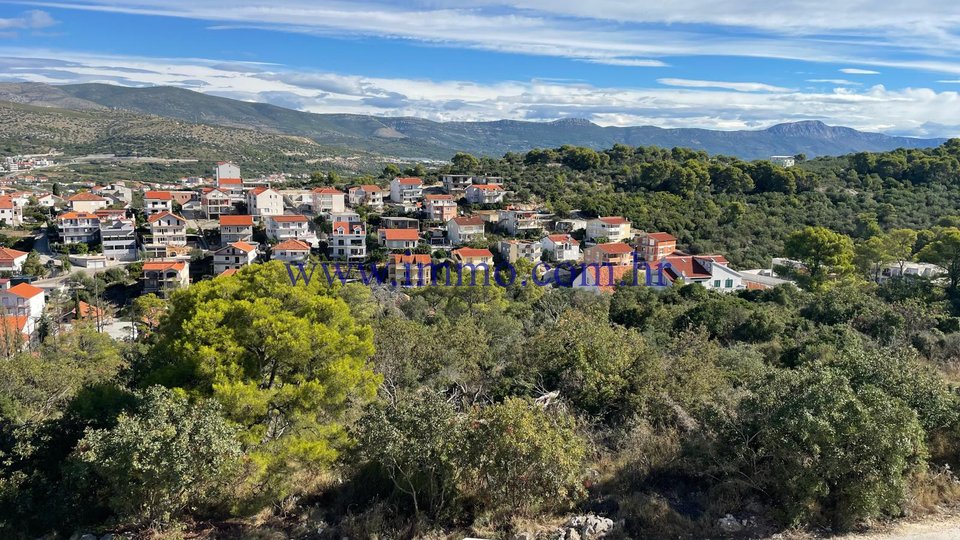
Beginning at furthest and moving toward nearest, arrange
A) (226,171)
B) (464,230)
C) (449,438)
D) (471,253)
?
(226,171), (464,230), (471,253), (449,438)

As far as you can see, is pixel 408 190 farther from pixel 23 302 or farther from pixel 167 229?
pixel 23 302

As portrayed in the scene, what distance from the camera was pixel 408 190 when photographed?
197 feet

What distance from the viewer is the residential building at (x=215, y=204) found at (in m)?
56.0

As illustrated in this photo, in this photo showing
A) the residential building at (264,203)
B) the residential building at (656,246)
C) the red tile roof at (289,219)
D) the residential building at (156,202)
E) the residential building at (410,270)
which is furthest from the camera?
the residential building at (156,202)

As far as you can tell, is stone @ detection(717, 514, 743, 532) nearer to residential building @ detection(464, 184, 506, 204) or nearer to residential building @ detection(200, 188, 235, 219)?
residential building @ detection(464, 184, 506, 204)

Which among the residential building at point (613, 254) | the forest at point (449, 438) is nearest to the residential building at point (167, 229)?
the residential building at point (613, 254)

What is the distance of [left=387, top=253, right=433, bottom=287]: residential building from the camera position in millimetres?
40906

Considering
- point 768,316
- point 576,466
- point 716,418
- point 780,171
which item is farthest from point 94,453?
point 780,171

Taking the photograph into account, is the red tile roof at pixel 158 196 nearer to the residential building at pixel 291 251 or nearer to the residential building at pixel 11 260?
the residential building at pixel 11 260

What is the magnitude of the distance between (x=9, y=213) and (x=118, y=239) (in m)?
15.0

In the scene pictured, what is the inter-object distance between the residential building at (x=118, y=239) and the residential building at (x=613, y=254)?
34527 millimetres

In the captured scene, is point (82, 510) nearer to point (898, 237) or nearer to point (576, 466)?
point (576, 466)

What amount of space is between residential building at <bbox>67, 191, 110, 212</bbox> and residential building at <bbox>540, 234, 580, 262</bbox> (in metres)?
37.9

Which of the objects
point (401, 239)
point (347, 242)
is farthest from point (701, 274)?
point (347, 242)
